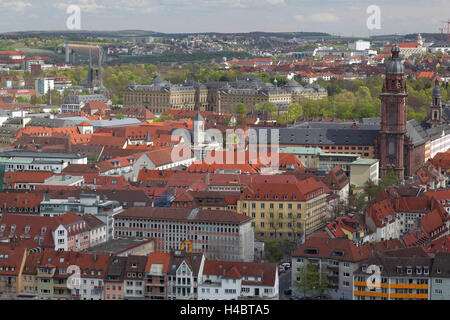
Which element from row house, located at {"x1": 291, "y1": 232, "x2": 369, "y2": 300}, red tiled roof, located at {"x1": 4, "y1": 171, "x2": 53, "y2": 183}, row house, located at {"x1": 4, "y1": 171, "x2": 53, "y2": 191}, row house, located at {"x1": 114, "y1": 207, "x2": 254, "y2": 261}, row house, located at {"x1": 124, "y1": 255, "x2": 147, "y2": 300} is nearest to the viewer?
row house, located at {"x1": 124, "y1": 255, "x2": 147, "y2": 300}

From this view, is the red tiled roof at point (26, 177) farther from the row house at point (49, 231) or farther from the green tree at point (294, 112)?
the green tree at point (294, 112)

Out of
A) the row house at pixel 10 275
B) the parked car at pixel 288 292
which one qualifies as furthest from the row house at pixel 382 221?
the row house at pixel 10 275

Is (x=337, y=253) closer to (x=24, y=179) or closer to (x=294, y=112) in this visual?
(x=24, y=179)

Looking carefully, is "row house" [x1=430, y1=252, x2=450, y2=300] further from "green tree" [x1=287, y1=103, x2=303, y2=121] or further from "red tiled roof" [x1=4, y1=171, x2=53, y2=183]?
"green tree" [x1=287, y1=103, x2=303, y2=121]

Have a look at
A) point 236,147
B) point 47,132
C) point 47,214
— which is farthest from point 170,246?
point 47,132

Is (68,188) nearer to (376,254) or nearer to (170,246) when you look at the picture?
(170,246)

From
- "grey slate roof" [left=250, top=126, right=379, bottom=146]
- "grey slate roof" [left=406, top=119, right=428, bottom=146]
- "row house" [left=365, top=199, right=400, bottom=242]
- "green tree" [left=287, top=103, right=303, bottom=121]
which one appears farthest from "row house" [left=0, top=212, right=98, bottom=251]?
"green tree" [left=287, top=103, right=303, bottom=121]
